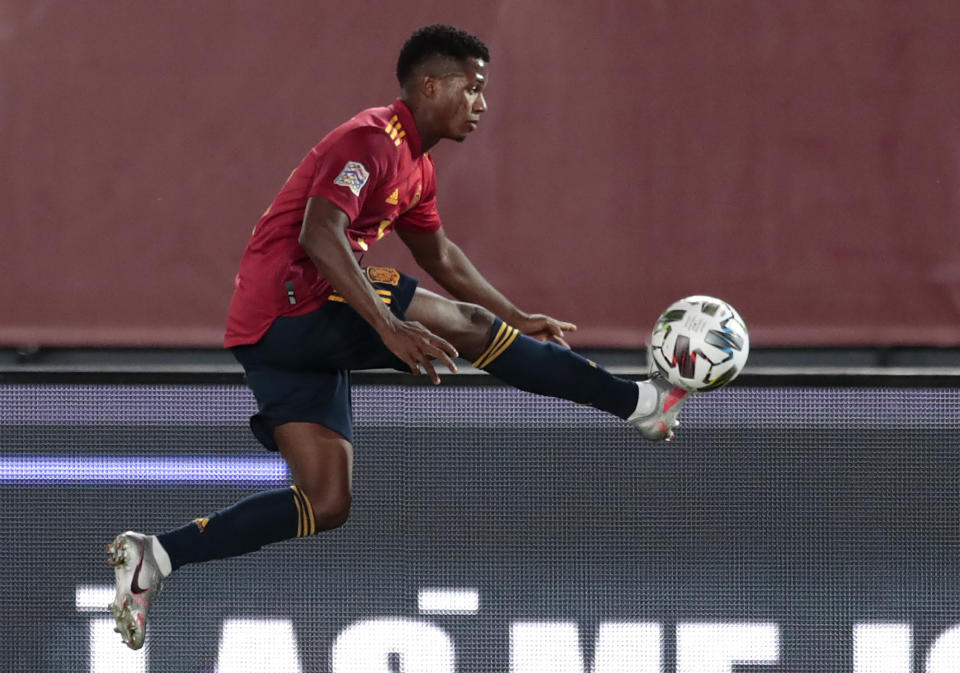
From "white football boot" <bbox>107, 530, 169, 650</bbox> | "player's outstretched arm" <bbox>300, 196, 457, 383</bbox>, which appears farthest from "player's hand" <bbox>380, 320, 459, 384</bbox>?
"white football boot" <bbox>107, 530, 169, 650</bbox>

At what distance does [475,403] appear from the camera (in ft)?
9.23

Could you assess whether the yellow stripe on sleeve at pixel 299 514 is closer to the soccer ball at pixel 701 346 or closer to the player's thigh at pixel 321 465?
the player's thigh at pixel 321 465

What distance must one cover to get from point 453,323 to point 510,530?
55cm

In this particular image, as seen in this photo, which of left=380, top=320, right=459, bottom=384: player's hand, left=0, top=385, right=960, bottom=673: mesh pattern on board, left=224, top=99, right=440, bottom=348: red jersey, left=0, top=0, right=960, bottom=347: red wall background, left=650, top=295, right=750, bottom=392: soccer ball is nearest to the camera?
left=380, top=320, right=459, bottom=384: player's hand

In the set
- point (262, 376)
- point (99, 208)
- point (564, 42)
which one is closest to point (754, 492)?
point (262, 376)

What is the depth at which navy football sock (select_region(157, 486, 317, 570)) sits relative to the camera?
249 centimetres

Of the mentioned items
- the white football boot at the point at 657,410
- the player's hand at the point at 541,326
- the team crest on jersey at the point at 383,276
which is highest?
the player's hand at the point at 541,326

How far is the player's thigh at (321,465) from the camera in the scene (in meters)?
2.53

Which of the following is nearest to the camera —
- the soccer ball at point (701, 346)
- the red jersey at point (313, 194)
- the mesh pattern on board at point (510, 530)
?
the red jersey at point (313, 194)

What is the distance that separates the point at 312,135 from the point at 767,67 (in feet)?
4.25

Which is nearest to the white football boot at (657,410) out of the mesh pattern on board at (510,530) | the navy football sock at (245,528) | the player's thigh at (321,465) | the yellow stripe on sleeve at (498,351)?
the mesh pattern on board at (510,530)

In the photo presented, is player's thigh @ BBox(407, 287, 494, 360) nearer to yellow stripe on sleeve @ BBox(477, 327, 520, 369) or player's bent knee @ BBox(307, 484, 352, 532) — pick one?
yellow stripe on sleeve @ BBox(477, 327, 520, 369)

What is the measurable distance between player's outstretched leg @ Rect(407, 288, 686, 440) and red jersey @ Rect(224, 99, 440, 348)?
0.70 ft

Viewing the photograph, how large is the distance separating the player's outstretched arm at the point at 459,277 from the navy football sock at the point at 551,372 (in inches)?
12.2
